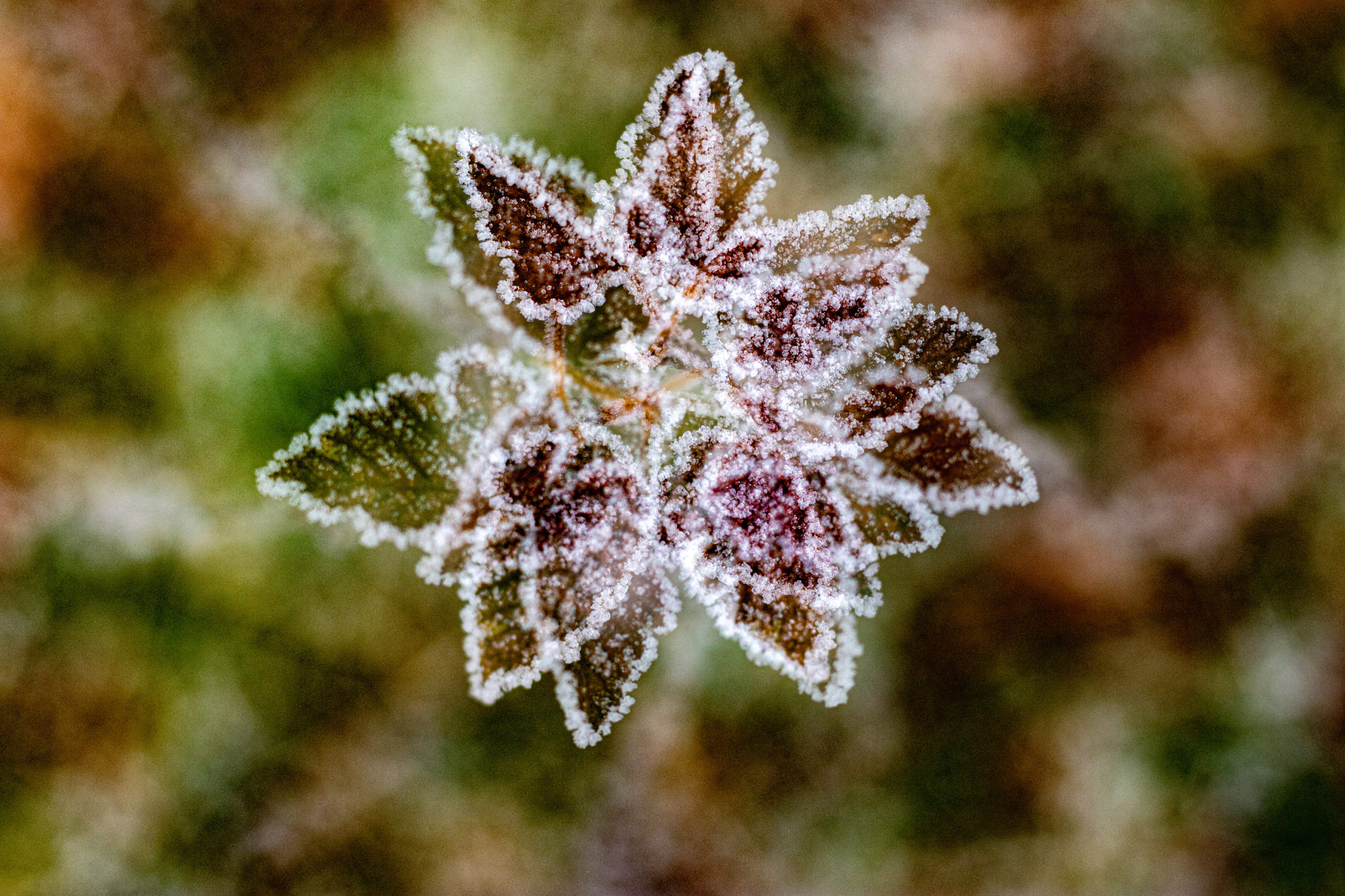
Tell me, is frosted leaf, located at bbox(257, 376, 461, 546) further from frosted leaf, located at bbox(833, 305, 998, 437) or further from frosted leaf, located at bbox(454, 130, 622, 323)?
frosted leaf, located at bbox(833, 305, 998, 437)

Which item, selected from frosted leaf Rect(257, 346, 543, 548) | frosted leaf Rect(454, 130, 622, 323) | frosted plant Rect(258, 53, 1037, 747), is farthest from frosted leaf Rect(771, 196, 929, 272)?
frosted leaf Rect(257, 346, 543, 548)

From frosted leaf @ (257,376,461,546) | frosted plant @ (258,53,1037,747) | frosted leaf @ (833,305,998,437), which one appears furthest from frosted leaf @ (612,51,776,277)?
frosted leaf @ (257,376,461,546)

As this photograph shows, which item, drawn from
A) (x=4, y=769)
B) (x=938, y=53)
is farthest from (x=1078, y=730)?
(x=4, y=769)

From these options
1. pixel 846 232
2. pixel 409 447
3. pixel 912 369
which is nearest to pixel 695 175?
pixel 846 232

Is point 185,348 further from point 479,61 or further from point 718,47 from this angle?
point 718,47

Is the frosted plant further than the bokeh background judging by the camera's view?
No

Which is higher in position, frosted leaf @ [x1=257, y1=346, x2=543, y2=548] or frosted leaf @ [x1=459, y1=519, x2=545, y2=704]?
frosted leaf @ [x1=257, y1=346, x2=543, y2=548]

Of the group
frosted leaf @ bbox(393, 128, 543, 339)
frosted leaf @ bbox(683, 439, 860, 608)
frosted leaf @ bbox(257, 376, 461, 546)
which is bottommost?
frosted leaf @ bbox(683, 439, 860, 608)

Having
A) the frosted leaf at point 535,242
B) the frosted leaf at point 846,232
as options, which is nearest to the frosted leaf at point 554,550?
the frosted leaf at point 535,242
